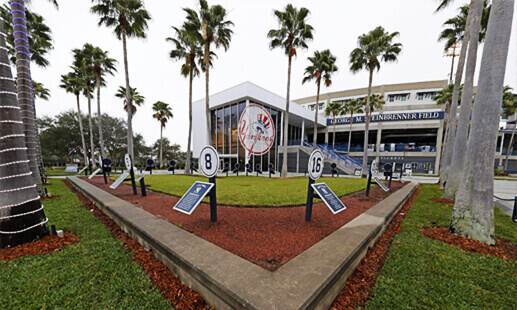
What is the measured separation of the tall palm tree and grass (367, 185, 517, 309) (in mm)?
5537

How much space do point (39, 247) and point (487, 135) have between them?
8.86 m

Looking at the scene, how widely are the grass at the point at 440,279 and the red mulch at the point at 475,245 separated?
0.76 feet

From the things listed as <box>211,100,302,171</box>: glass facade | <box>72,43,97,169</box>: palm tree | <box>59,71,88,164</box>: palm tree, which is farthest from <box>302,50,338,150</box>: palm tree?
<box>59,71,88,164</box>: palm tree

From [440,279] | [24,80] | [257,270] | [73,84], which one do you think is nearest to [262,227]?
[257,270]

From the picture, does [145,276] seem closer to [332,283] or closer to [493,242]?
[332,283]

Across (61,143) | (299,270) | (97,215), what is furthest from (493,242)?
(61,143)

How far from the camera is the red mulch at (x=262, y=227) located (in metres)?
2.80

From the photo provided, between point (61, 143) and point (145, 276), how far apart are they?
137 ft

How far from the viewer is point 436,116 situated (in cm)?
2898

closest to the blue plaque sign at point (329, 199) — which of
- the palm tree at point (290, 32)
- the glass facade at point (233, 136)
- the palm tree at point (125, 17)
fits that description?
the palm tree at point (290, 32)

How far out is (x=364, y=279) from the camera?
8.43 feet

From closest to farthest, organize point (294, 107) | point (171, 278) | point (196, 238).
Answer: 1. point (171, 278)
2. point (196, 238)
3. point (294, 107)

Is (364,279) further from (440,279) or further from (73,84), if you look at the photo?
(73,84)

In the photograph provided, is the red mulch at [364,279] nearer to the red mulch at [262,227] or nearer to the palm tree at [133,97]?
the red mulch at [262,227]
